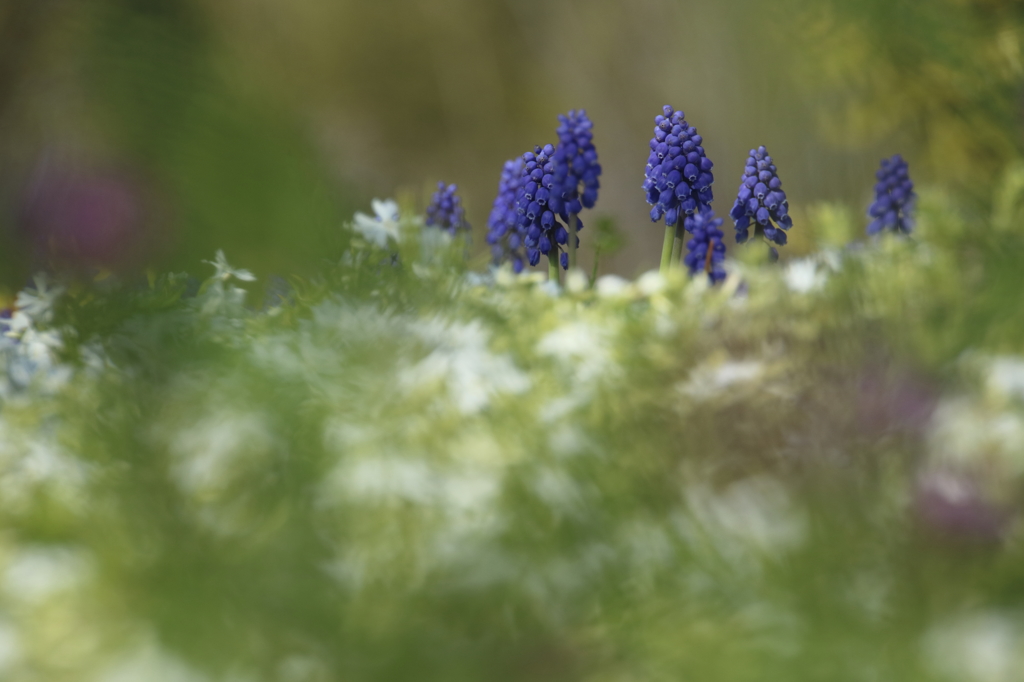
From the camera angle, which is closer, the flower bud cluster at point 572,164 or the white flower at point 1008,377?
the white flower at point 1008,377

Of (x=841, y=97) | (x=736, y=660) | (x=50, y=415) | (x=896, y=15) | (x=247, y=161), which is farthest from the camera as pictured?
(x=841, y=97)

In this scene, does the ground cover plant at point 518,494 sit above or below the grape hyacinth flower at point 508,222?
below

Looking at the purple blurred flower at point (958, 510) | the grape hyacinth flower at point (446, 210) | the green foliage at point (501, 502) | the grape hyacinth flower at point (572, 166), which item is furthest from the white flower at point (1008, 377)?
the grape hyacinth flower at point (446, 210)

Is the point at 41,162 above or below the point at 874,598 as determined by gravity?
above

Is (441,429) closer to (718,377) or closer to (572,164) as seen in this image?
(718,377)

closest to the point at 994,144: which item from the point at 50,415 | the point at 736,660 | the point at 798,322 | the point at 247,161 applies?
the point at 798,322

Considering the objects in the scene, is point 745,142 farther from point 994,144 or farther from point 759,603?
point 759,603

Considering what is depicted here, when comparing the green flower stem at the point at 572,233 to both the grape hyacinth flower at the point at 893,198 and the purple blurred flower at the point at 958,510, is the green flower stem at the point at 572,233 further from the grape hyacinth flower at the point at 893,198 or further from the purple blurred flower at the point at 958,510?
the purple blurred flower at the point at 958,510
